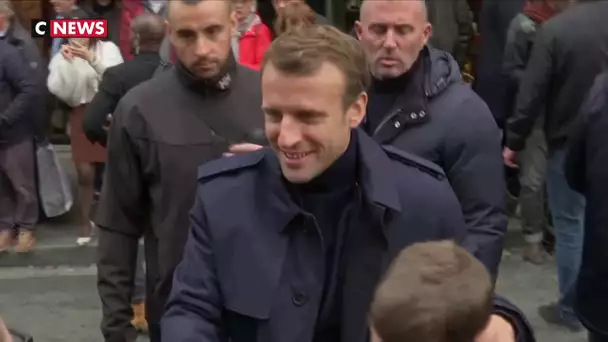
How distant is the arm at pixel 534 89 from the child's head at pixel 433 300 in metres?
4.05

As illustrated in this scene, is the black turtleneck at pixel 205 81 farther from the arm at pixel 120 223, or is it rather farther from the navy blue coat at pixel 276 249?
the navy blue coat at pixel 276 249

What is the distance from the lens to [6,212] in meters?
7.23

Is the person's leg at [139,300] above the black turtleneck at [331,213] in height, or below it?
below

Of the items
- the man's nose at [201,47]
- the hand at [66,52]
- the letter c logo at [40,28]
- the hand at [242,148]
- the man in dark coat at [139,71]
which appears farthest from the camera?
the letter c logo at [40,28]

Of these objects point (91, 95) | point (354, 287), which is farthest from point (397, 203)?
point (91, 95)

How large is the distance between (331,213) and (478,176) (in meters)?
1.05

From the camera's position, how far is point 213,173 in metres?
2.38

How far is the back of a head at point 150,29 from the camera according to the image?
19.5 feet

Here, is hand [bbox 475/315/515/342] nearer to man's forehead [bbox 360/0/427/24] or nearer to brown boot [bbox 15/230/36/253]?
man's forehead [bbox 360/0/427/24]

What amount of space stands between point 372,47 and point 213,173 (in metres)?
1.19

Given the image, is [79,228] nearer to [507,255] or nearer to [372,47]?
[507,255]

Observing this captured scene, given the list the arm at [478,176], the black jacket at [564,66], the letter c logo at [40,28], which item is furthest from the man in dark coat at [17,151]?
the arm at [478,176]

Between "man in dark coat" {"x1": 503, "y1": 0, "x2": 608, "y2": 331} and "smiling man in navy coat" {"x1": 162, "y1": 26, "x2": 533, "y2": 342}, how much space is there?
3484 mm

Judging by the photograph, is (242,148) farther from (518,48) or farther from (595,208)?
(518,48)
